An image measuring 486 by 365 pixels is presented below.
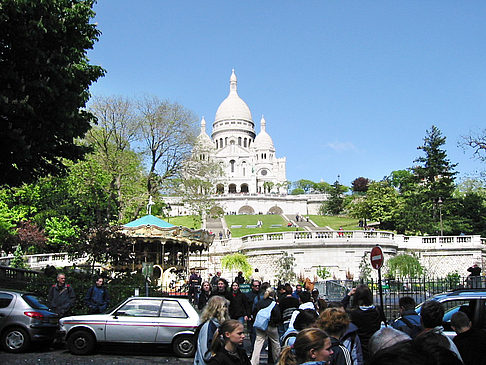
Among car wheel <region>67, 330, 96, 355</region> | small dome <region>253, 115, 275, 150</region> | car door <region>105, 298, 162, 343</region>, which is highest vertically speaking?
small dome <region>253, 115, 275, 150</region>

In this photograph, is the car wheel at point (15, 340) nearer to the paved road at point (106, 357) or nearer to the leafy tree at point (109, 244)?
the paved road at point (106, 357)

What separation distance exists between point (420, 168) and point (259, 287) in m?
54.4

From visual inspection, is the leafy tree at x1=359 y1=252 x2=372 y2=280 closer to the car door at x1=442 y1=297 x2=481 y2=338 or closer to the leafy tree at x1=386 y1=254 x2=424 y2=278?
the leafy tree at x1=386 y1=254 x2=424 y2=278

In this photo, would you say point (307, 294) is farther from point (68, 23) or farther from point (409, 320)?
point (68, 23)

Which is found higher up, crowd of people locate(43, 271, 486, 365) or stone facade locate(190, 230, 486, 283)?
stone facade locate(190, 230, 486, 283)

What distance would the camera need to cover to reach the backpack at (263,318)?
9891 mm

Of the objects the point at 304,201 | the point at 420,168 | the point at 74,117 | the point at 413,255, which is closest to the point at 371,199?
the point at 420,168

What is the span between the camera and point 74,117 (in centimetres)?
1634

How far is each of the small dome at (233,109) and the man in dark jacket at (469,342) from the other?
459 ft

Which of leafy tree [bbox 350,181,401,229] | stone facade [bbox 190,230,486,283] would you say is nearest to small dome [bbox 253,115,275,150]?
leafy tree [bbox 350,181,401,229]

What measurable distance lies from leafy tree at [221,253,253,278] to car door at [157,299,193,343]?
22.7m

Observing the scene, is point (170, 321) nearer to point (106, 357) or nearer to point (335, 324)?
point (106, 357)

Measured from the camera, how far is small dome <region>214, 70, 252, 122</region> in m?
145

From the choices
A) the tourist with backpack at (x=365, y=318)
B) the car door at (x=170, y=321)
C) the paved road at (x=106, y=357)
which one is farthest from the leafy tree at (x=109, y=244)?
the tourist with backpack at (x=365, y=318)
